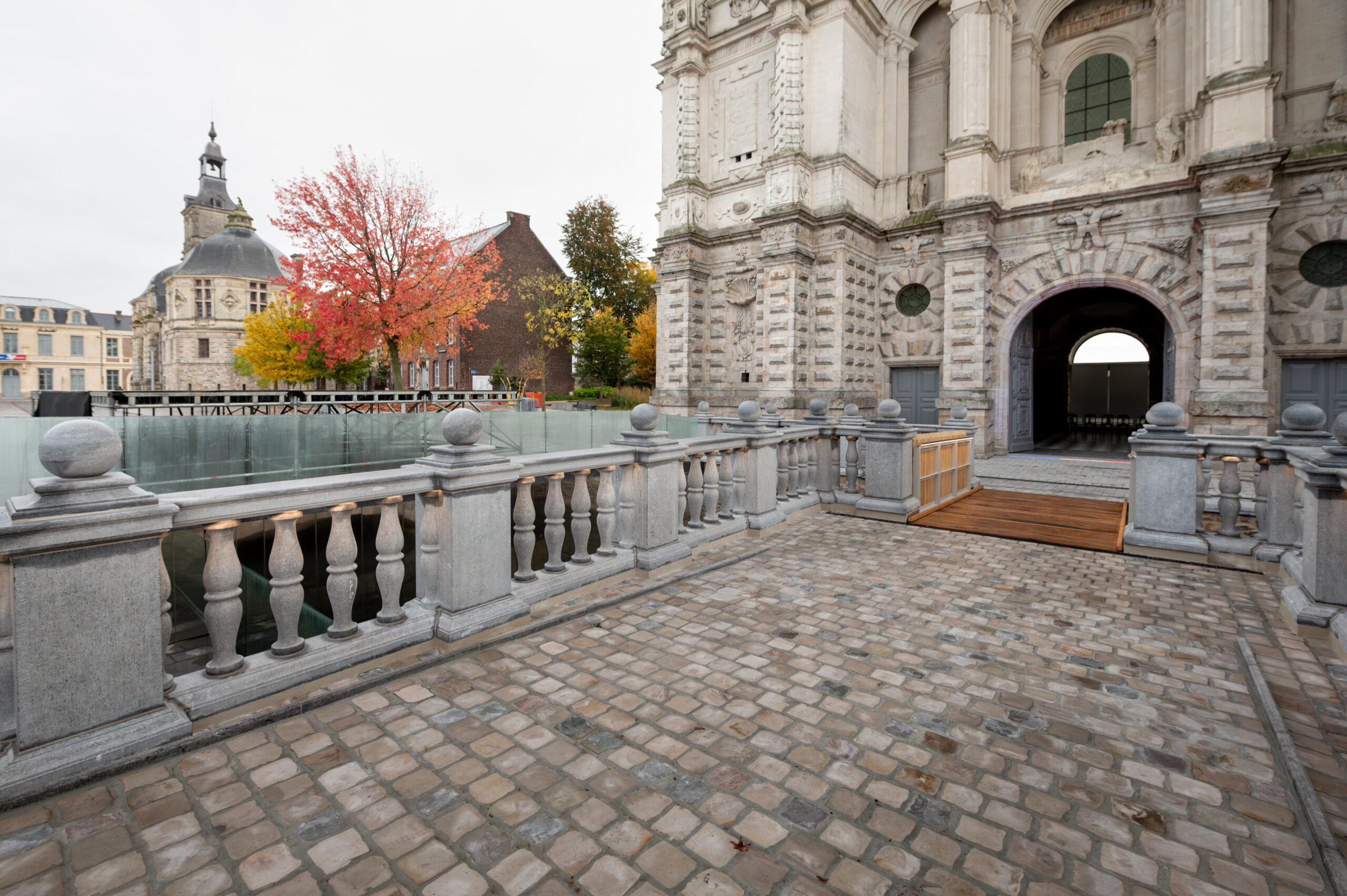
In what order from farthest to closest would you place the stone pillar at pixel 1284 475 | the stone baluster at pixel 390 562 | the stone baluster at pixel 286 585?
the stone pillar at pixel 1284 475, the stone baluster at pixel 390 562, the stone baluster at pixel 286 585

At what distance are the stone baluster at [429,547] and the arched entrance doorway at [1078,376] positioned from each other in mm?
17971

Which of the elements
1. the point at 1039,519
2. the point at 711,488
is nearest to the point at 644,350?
the point at 1039,519

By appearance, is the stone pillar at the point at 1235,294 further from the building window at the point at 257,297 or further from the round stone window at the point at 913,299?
the building window at the point at 257,297

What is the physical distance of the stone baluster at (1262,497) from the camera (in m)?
6.41

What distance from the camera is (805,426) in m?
9.47

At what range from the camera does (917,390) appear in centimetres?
1972

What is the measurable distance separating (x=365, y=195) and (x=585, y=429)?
17400mm

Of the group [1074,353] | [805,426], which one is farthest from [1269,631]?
[1074,353]

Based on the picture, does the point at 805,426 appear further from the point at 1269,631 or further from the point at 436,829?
the point at 436,829

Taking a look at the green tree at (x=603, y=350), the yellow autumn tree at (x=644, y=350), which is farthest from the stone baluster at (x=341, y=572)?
the green tree at (x=603, y=350)

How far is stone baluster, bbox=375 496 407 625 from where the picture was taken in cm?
392

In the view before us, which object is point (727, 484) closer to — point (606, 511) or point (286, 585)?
point (606, 511)

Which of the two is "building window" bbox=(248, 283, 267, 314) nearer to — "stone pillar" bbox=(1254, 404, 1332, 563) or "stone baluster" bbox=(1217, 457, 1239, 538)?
"stone baluster" bbox=(1217, 457, 1239, 538)

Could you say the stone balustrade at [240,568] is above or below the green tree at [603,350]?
below
